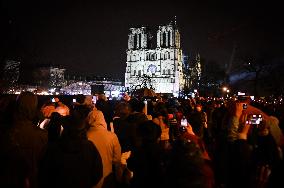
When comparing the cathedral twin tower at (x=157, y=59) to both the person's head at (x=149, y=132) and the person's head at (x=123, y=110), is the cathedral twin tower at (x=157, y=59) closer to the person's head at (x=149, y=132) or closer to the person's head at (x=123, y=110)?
the person's head at (x=123, y=110)

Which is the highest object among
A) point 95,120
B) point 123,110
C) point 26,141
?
point 123,110

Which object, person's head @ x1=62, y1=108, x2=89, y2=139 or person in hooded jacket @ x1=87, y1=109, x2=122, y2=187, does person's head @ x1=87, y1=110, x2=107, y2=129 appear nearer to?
person in hooded jacket @ x1=87, y1=109, x2=122, y2=187

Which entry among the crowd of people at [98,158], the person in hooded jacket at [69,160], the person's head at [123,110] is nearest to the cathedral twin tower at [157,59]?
the person's head at [123,110]

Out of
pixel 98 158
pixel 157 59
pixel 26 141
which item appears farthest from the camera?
pixel 157 59

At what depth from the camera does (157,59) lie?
108m

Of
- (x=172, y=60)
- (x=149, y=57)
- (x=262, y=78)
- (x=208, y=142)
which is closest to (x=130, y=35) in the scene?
(x=149, y=57)

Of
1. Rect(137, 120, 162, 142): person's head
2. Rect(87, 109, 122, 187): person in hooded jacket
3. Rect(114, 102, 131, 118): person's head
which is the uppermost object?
Rect(114, 102, 131, 118): person's head

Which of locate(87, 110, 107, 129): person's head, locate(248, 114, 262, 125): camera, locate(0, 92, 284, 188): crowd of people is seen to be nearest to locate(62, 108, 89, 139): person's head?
locate(0, 92, 284, 188): crowd of people

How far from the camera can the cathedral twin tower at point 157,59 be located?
10466 cm

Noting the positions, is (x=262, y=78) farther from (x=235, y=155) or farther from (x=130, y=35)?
(x=130, y=35)

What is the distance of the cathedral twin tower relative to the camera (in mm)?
104656

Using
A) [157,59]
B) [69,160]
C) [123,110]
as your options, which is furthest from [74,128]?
[157,59]

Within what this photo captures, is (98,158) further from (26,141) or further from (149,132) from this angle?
(26,141)

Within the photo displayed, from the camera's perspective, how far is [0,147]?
3.88 m
